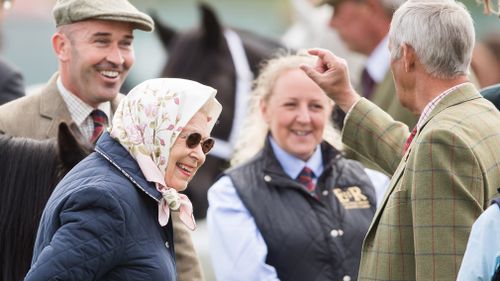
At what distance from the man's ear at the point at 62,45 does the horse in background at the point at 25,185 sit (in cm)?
86

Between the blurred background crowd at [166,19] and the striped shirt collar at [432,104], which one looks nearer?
the striped shirt collar at [432,104]

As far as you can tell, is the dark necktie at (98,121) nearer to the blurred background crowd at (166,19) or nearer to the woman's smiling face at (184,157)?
the woman's smiling face at (184,157)

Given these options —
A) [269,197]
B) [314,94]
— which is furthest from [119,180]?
[314,94]

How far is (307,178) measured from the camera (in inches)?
223

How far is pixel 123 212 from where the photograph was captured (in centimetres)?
397

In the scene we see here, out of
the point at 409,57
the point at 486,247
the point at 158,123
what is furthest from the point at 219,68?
the point at 486,247

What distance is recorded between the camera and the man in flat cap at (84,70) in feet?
17.1

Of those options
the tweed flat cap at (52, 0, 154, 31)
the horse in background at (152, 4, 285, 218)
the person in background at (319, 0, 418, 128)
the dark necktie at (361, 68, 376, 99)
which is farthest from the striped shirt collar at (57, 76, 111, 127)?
the horse in background at (152, 4, 285, 218)

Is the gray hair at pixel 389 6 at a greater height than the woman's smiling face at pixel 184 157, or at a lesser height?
lesser

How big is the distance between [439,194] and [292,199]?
1.59 m

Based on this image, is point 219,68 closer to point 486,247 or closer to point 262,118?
point 262,118

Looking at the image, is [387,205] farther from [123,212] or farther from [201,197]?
[201,197]

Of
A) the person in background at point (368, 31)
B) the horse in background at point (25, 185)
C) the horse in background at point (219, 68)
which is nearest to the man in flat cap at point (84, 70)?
the horse in background at point (25, 185)

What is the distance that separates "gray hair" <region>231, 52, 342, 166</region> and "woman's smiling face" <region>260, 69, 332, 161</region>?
0.05 meters
